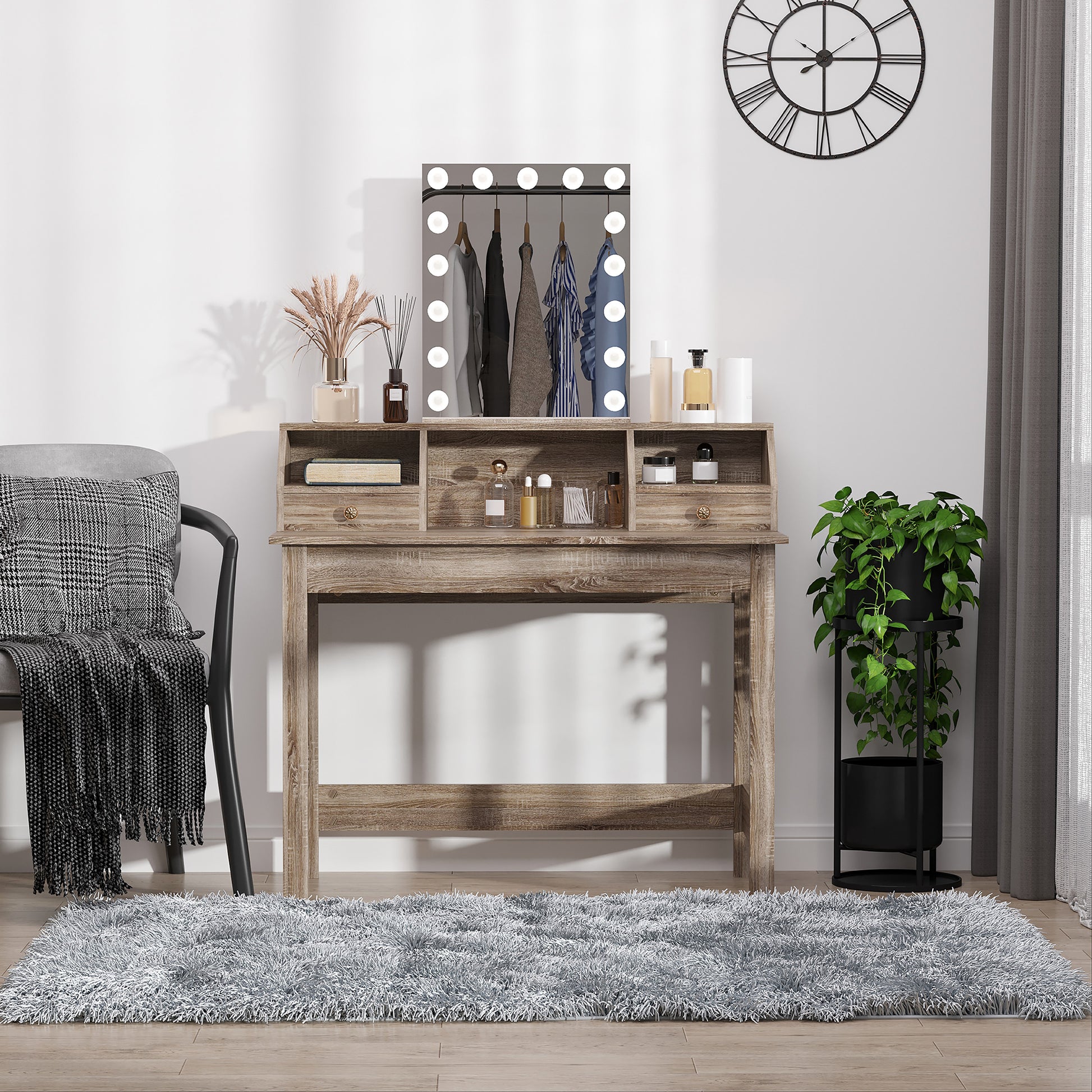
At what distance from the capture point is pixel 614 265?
9.70 ft

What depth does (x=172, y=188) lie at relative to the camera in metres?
2.98

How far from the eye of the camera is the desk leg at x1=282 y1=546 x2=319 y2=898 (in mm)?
2623

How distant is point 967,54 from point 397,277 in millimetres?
1463

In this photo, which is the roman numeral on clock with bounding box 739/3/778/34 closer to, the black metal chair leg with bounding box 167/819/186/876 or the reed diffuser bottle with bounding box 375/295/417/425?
the reed diffuser bottle with bounding box 375/295/417/425

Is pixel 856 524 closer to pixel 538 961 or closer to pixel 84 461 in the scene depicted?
pixel 538 961

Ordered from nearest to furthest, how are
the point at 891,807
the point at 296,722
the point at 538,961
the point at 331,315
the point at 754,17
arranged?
1. the point at 538,961
2. the point at 296,722
3. the point at 891,807
4. the point at 331,315
5. the point at 754,17

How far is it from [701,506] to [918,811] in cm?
82

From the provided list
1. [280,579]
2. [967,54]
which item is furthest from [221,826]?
[967,54]

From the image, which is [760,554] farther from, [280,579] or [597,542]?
[280,579]

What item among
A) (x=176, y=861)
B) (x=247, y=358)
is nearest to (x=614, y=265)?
(x=247, y=358)

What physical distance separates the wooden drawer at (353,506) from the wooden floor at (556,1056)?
3.80 ft

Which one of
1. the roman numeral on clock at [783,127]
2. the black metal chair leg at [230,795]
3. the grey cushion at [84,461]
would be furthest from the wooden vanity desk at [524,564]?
the roman numeral on clock at [783,127]

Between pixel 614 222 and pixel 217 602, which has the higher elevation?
pixel 614 222

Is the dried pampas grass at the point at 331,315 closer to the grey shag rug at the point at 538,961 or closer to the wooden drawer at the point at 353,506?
the wooden drawer at the point at 353,506
